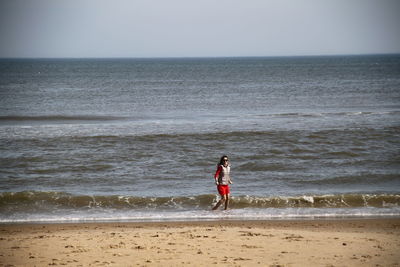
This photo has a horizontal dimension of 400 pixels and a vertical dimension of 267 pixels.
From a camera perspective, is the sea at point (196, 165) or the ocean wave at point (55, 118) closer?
the sea at point (196, 165)

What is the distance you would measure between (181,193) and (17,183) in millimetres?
5559

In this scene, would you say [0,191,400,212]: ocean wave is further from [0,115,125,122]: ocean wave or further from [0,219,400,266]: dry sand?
[0,115,125,122]: ocean wave

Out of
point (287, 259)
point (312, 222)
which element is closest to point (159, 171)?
point (312, 222)

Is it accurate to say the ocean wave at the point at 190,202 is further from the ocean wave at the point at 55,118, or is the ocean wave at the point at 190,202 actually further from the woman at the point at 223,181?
the ocean wave at the point at 55,118

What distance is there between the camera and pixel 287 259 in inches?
353

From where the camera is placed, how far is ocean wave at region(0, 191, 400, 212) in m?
14.4

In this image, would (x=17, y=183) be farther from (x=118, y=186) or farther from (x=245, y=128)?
(x=245, y=128)

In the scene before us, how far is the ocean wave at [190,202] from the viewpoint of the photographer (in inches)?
568

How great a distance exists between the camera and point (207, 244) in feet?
32.6

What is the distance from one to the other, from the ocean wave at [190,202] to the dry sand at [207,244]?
2052mm

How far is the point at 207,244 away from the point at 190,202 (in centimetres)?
486

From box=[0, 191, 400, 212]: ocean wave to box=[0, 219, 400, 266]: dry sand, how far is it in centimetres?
205

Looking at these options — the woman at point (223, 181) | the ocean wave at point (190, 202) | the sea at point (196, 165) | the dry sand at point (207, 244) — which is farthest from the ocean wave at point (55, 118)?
the dry sand at point (207, 244)

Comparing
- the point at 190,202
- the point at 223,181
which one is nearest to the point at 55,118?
the point at 190,202
